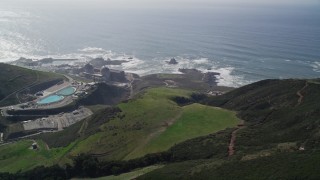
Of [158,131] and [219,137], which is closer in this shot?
[219,137]

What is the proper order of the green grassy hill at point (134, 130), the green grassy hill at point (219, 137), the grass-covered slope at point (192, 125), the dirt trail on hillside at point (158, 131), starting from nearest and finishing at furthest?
the green grassy hill at point (219, 137)
the grass-covered slope at point (192, 125)
the dirt trail on hillside at point (158, 131)
the green grassy hill at point (134, 130)

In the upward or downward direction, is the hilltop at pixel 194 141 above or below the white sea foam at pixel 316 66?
above

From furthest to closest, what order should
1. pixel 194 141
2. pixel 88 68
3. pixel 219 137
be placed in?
pixel 88 68
pixel 194 141
pixel 219 137

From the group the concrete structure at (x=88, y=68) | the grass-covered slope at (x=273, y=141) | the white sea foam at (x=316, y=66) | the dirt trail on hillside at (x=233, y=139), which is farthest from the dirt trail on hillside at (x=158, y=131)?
the white sea foam at (x=316, y=66)

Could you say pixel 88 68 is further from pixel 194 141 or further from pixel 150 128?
pixel 194 141

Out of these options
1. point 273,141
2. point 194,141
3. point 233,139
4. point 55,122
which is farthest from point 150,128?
point 55,122

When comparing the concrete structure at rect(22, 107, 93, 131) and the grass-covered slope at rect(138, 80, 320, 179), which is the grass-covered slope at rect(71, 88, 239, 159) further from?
the concrete structure at rect(22, 107, 93, 131)

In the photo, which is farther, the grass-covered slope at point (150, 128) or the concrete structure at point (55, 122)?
the concrete structure at point (55, 122)

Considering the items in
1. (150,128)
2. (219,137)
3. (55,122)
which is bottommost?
(55,122)

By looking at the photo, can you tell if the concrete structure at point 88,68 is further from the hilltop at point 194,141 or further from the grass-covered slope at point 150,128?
the grass-covered slope at point 150,128

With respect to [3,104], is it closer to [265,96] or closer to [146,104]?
[146,104]

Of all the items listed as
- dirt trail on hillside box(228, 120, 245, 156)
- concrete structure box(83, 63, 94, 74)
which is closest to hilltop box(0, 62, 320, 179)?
dirt trail on hillside box(228, 120, 245, 156)
